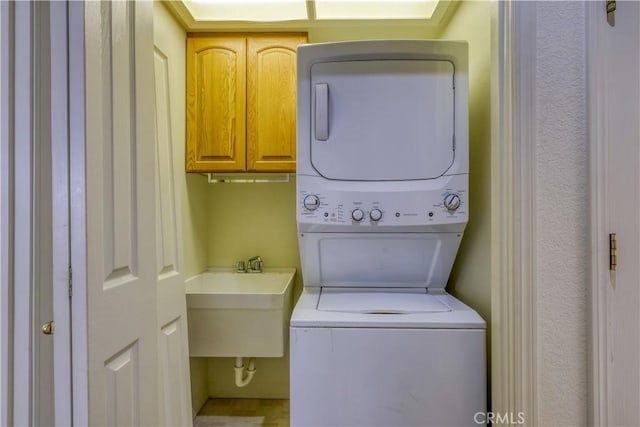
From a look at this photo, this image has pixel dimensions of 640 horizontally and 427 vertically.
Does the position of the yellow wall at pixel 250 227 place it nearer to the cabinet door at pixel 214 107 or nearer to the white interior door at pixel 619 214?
the cabinet door at pixel 214 107

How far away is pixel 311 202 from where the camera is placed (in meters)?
1.33

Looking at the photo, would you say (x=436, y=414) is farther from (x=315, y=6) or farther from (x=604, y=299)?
(x=315, y=6)

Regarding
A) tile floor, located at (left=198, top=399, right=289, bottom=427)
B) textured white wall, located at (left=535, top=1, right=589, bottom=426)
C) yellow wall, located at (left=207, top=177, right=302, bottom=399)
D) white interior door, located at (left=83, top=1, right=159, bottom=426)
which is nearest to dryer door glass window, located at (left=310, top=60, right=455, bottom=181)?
textured white wall, located at (left=535, top=1, right=589, bottom=426)

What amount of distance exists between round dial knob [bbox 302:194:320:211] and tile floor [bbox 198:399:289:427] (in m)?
1.40

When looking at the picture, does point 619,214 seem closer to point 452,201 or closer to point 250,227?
point 452,201

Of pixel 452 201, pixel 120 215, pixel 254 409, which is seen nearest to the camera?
pixel 120 215

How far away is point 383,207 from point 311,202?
300mm

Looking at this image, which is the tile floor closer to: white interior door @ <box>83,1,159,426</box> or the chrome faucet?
the chrome faucet

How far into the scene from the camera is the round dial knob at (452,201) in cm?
129

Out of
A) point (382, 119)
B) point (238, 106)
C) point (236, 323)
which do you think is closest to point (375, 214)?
point (382, 119)

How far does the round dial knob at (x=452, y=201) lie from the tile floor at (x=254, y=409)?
5.21 ft

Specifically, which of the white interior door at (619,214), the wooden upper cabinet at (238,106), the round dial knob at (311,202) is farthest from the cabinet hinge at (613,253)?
the wooden upper cabinet at (238,106)

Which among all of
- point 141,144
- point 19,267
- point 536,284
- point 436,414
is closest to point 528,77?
point 536,284

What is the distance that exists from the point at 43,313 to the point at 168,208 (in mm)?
780
